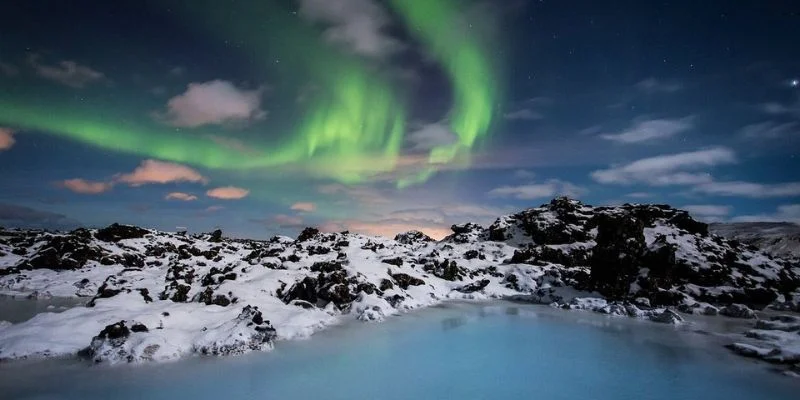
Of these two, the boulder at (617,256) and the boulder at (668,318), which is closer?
the boulder at (668,318)

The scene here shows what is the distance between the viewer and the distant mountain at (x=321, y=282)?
22766 mm

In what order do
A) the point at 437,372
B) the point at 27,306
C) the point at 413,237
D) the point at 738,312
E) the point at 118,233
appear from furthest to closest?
the point at 413,237 → the point at 118,233 → the point at 738,312 → the point at 27,306 → the point at 437,372

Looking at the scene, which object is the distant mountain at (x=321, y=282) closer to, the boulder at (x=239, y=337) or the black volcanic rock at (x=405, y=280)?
the boulder at (x=239, y=337)

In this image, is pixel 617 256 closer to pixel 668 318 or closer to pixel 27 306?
pixel 668 318

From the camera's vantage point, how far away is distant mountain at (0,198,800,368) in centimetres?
2277

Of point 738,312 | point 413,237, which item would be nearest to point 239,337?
point 738,312

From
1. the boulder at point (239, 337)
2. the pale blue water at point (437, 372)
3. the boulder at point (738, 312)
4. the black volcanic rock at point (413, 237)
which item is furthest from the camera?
the black volcanic rock at point (413, 237)

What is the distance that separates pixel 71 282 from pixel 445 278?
5250 cm

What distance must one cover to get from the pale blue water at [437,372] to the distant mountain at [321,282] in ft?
7.82

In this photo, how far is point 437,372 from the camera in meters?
20.8

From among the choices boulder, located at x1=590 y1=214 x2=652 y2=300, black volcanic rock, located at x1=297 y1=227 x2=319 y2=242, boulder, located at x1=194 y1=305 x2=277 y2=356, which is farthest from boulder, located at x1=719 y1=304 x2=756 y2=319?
black volcanic rock, located at x1=297 y1=227 x2=319 y2=242

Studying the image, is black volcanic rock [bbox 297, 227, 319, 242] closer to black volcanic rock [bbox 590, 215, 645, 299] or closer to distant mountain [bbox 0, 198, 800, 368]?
distant mountain [bbox 0, 198, 800, 368]

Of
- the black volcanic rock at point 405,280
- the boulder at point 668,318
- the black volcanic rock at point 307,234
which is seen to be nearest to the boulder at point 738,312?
the boulder at point 668,318

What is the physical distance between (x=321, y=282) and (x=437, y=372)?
22.8 meters
